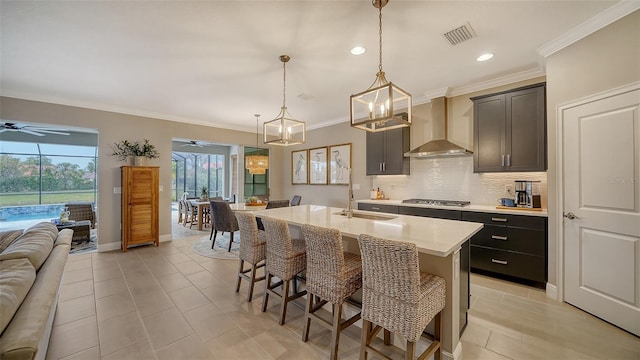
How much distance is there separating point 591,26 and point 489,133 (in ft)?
4.54

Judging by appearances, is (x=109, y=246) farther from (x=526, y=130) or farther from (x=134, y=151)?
(x=526, y=130)

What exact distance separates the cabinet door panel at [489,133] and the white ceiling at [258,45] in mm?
403

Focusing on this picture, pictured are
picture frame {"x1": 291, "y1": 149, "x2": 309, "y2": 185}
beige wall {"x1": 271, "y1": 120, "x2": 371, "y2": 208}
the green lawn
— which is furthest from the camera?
the green lawn

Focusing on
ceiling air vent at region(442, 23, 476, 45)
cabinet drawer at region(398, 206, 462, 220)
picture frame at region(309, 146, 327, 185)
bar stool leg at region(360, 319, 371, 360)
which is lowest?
bar stool leg at region(360, 319, 371, 360)

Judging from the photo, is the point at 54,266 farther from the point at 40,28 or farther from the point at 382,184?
the point at 382,184

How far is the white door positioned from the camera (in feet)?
6.91

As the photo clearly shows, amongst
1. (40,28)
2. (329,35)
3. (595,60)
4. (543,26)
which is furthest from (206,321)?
(595,60)

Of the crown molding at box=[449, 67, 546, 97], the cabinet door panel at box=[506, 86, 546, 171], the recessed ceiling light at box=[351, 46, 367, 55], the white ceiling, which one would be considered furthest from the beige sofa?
the crown molding at box=[449, 67, 546, 97]

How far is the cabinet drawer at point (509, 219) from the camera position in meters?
2.87

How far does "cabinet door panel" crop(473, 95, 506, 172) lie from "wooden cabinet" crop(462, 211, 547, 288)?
72cm

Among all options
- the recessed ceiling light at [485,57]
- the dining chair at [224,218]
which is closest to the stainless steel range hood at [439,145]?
the recessed ceiling light at [485,57]

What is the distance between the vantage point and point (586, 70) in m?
2.41

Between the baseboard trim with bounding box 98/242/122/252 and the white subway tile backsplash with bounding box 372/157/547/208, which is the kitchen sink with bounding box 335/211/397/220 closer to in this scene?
the white subway tile backsplash with bounding box 372/157/547/208

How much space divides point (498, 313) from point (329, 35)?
3167 millimetres
